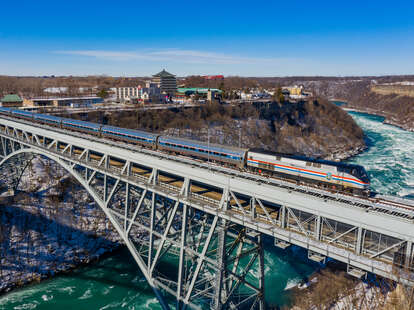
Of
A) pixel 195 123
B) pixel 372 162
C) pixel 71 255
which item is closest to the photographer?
pixel 71 255

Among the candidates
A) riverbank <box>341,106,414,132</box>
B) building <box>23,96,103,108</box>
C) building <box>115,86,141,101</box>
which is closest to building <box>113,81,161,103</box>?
building <box>115,86,141,101</box>

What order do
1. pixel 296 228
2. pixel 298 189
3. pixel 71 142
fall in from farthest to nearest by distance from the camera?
pixel 71 142 → pixel 298 189 → pixel 296 228

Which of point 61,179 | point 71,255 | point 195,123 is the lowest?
point 71,255

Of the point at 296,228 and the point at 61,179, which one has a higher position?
the point at 296,228

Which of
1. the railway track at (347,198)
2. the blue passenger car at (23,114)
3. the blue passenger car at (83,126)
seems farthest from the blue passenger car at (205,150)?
the blue passenger car at (23,114)

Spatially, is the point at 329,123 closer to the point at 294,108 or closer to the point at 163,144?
the point at 294,108

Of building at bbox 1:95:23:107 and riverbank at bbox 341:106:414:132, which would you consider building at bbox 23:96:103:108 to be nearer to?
building at bbox 1:95:23:107

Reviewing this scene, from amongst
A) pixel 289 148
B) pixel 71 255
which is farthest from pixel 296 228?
pixel 289 148

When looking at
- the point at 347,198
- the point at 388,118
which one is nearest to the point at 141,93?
the point at 347,198

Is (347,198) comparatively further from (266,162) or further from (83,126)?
(83,126)
